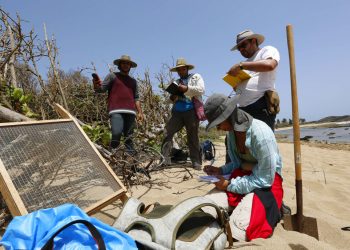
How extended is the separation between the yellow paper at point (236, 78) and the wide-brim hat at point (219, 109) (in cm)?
80

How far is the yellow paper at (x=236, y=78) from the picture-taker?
291 centimetres

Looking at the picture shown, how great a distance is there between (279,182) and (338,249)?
0.57 m

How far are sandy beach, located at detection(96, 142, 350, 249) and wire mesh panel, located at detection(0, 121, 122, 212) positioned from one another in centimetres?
38

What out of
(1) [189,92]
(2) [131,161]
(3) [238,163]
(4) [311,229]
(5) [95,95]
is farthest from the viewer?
(5) [95,95]

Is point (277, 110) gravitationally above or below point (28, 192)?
above

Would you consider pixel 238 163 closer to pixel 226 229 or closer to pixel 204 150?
pixel 226 229

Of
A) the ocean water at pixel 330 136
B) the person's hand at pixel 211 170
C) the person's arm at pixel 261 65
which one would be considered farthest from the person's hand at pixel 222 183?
the ocean water at pixel 330 136

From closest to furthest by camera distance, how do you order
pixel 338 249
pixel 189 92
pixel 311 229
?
1. pixel 338 249
2. pixel 311 229
3. pixel 189 92

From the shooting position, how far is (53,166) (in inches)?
87.8

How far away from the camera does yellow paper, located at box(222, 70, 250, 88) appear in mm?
2914

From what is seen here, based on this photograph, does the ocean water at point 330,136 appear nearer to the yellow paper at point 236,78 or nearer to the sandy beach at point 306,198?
the sandy beach at point 306,198

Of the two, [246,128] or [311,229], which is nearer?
[246,128]

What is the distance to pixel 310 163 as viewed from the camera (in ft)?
18.9

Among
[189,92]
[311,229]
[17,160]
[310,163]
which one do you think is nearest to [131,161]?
[189,92]
